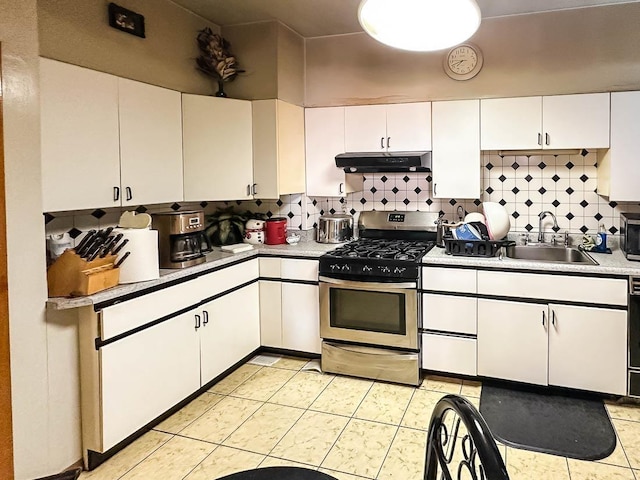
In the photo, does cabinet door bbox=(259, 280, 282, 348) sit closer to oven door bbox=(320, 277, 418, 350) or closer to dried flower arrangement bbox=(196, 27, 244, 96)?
oven door bbox=(320, 277, 418, 350)

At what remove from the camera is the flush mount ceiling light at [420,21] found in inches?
76.9

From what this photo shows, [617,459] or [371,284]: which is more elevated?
[371,284]

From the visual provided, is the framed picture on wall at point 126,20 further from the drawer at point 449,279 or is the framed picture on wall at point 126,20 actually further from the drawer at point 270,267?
the drawer at point 449,279

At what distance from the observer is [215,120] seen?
367 centimetres

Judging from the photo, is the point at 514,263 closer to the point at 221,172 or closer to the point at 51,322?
the point at 221,172

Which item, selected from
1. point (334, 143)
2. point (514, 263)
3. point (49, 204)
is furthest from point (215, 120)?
point (514, 263)

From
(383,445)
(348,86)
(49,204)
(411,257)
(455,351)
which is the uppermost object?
(348,86)

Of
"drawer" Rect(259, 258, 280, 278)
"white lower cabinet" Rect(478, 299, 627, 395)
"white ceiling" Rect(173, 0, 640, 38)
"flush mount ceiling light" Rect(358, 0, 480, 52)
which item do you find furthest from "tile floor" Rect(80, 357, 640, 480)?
"white ceiling" Rect(173, 0, 640, 38)

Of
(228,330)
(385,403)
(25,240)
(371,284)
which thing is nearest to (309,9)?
(371,284)

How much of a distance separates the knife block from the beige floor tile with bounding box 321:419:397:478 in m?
1.47

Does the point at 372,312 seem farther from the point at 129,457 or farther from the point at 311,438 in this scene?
the point at 129,457

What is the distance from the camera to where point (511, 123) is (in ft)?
11.9

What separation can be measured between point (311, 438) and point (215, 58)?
280 centimetres

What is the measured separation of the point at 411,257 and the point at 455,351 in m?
0.71
